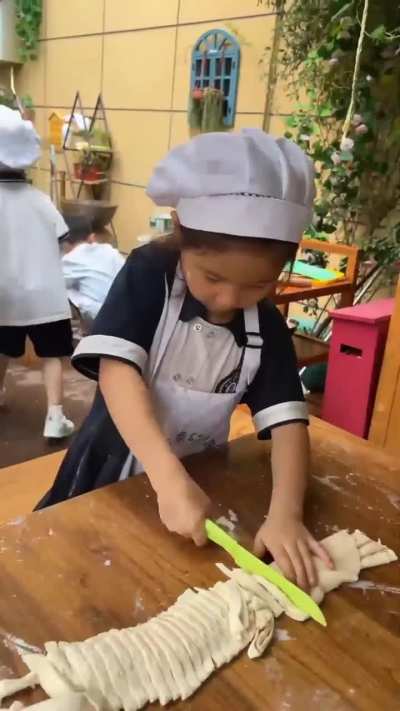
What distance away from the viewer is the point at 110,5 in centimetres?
309

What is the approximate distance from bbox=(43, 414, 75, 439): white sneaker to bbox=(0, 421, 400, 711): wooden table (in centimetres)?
126

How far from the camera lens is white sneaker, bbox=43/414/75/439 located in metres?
1.94

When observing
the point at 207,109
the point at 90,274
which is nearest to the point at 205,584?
the point at 90,274

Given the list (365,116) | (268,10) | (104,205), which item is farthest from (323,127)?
(104,205)

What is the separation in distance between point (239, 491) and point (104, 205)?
8.64 feet

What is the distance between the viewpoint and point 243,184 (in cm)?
64

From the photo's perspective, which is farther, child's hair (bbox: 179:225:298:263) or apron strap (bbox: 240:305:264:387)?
apron strap (bbox: 240:305:264:387)

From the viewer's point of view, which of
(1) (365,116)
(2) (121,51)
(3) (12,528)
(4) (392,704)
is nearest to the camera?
(4) (392,704)

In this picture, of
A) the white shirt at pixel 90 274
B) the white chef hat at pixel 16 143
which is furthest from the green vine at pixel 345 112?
the white shirt at pixel 90 274

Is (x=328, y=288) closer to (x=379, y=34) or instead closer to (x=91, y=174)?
(x=379, y=34)

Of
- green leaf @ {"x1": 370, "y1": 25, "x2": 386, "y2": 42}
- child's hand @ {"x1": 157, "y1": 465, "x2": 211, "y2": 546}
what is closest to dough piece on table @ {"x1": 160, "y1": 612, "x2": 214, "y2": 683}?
child's hand @ {"x1": 157, "y1": 465, "x2": 211, "y2": 546}

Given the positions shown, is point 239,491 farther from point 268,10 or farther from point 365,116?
point 268,10

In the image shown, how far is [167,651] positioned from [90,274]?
233 centimetres

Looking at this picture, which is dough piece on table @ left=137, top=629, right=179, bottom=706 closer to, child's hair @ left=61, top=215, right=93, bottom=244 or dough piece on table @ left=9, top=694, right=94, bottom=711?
dough piece on table @ left=9, top=694, right=94, bottom=711
